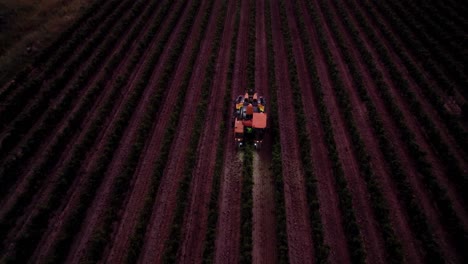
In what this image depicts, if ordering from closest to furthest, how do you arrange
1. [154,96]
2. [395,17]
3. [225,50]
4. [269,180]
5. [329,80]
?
[269,180]
[154,96]
[329,80]
[225,50]
[395,17]

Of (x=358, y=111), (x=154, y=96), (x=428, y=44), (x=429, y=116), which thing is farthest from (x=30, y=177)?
(x=428, y=44)

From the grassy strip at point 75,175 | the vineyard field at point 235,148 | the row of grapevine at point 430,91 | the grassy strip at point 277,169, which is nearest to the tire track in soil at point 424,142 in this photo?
the vineyard field at point 235,148

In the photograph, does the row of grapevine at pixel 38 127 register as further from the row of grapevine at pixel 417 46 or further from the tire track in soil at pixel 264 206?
the row of grapevine at pixel 417 46

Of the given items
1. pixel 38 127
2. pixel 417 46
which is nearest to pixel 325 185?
pixel 38 127

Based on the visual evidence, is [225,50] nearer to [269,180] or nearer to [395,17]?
[269,180]

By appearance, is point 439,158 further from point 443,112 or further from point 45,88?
point 45,88

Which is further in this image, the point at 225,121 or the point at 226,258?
the point at 225,121
